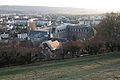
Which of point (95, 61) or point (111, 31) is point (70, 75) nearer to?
point (95, 61)

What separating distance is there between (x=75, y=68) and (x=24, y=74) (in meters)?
3.22

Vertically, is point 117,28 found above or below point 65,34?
above

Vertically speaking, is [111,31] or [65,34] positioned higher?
[111,31]

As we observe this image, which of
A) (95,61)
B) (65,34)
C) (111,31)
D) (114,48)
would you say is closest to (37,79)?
(95,61)

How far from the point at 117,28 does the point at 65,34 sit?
17793mm

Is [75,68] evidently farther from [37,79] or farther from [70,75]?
[37,79]

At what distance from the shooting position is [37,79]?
1034 centimetres

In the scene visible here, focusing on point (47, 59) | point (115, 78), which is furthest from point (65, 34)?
A: point (115, 78)

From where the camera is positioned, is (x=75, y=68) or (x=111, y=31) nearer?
(x=75, y=68)

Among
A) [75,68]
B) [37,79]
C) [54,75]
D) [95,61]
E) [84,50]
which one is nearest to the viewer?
[37,79]

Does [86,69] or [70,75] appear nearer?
[70,75]

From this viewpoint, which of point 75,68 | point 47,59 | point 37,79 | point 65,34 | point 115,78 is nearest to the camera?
point 115,78

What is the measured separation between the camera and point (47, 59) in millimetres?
16359

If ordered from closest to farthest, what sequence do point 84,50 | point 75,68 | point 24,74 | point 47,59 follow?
point 24,74 < point 75,68 < point 47,59 < point 84,50
